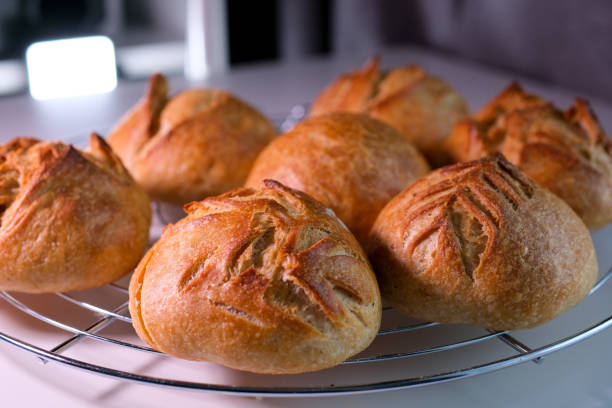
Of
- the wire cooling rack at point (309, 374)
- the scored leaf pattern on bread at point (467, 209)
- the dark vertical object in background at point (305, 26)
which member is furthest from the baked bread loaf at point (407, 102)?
the dark vertical object in background at point (305, 26)

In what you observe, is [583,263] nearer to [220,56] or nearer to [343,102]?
[343,102]

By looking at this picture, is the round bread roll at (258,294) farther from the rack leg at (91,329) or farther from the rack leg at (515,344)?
the rack leg at (515,344)

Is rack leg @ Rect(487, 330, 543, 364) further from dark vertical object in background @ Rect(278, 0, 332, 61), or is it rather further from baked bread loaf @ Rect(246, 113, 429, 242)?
dark vertical object in background @ Rect(278, 0, 332, 61)

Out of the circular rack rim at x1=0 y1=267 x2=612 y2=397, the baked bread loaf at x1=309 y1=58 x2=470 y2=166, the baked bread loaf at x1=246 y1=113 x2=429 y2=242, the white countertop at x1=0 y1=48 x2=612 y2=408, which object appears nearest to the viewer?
the circular rack rim at x1=0 y1=267 x2=612 y2=397

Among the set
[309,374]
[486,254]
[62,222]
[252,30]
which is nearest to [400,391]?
[309,374]


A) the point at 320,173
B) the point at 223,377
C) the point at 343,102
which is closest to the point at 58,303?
the point at 223,377

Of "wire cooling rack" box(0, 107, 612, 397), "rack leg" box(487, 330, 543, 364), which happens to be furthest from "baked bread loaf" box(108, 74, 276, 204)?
"rack leg" box(487, 330, 543, 364)
